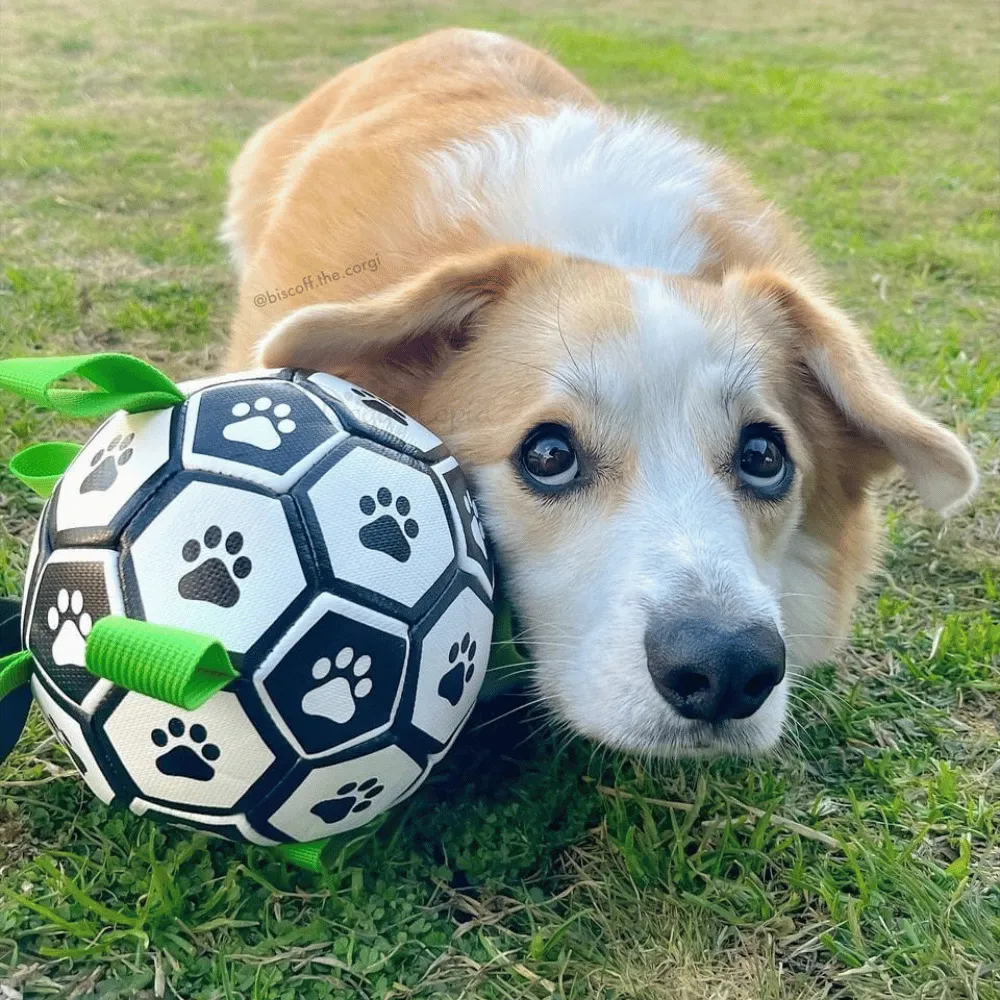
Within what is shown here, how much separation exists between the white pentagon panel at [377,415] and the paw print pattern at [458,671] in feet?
1.42

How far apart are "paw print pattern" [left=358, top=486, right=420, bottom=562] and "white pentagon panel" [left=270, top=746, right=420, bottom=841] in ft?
1.22

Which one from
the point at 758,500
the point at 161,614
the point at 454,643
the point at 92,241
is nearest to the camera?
the point at 161,614

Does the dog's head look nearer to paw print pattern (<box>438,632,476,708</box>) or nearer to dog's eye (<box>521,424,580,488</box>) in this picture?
dog's eye (<box>521,424,580,488</box>)

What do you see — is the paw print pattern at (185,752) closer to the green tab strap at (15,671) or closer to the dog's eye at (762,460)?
the green tab strap at (15,671)

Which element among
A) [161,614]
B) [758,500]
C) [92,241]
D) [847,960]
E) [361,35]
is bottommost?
[361,35]

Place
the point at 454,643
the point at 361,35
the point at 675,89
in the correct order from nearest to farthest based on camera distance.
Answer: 1. the point at 454,643
2. the point at 675,89
3. the point at 361,35

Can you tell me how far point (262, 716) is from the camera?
69.1 inches

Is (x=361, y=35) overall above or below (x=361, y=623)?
below

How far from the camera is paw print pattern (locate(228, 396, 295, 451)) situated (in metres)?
1.93

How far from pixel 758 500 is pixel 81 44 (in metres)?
11.2

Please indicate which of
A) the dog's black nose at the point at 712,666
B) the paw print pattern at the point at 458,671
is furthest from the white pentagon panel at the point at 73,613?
the dog's black nose at the point at 712,666

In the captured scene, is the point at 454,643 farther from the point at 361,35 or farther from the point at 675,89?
the point at 361,35

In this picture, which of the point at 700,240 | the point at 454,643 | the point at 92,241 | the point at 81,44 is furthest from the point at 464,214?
the point at 81,44

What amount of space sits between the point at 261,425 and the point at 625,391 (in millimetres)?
808
